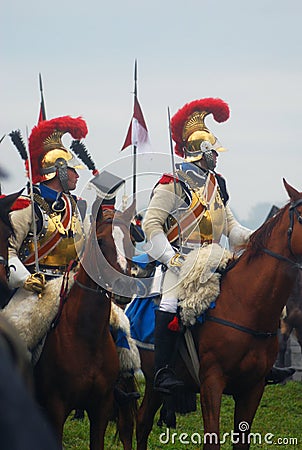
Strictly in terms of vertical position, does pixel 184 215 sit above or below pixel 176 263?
above

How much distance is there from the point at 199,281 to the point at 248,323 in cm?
47

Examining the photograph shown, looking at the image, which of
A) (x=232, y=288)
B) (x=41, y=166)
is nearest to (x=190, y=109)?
(x=41, y=166)

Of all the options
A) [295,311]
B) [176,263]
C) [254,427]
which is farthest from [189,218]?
[295,311]

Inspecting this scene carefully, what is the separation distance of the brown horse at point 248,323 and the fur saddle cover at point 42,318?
53 cm

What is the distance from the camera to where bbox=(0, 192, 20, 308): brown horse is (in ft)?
17.1

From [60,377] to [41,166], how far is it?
2.27 meters

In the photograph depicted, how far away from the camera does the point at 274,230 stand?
5.89 m

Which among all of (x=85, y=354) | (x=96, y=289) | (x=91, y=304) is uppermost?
(x=96, y=289)

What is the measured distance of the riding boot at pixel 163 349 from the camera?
607 cm

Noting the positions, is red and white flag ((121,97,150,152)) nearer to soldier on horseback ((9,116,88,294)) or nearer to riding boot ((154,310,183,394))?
soldier on horseback ((9,116,88,294))

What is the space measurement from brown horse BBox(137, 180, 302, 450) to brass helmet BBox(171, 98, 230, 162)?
1.15 m

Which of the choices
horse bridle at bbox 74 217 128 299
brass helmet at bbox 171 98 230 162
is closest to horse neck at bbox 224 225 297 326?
horse bridle at bbox 74 217 128 299

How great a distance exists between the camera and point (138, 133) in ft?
25.9

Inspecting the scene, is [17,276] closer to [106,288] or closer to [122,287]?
[106,288]
